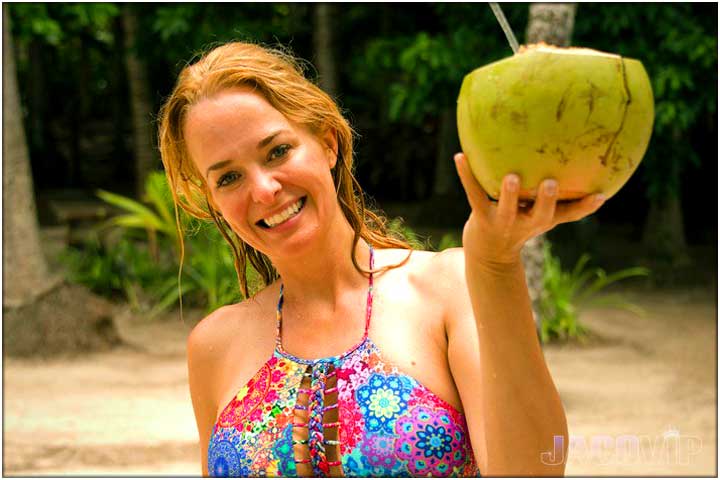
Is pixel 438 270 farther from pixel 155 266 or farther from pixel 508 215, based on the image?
pixel 155 266

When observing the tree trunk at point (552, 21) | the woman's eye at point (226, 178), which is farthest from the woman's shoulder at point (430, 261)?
the tree trunk at point (552, 21)

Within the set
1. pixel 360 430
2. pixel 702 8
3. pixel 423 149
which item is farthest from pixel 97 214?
pixel 360 430

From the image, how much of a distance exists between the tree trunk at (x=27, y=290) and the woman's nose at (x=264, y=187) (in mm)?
6063

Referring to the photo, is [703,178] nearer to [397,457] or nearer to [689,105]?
[689,105]

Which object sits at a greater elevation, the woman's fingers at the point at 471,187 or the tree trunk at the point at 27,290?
the woman's fingers at the point at 471,187

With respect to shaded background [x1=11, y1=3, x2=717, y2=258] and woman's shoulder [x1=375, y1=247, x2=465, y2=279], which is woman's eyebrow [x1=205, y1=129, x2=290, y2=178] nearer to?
woman's shoulder [x1=375, y1=247, x2=465, y2=279]

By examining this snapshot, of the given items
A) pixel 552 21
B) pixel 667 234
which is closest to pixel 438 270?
pixel 552 21

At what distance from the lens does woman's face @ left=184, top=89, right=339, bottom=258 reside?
166 cm

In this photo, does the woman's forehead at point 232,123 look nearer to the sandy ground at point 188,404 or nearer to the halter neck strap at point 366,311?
the halter neck strap at point 366,311

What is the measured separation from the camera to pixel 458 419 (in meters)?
1.61

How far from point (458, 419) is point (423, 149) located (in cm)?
1259

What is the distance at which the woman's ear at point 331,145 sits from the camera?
182 cm

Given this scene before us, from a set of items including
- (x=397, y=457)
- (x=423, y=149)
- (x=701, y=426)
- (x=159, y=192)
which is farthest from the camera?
(x=423, y=149)

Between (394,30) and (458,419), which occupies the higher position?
(394,30)
